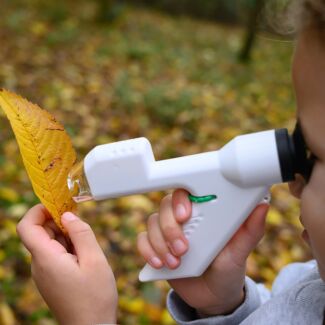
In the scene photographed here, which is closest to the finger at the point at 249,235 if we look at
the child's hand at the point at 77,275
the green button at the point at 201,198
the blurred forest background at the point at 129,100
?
the green button at the point at 201,198

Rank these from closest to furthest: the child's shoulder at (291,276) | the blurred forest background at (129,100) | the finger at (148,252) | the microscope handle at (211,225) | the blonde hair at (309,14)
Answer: the blonde hair at (309,14) < the microscope handle at (211,225) < the finger at (148,252) < the child's shoulder at (291,276) < the blurred forest background at (129,100)

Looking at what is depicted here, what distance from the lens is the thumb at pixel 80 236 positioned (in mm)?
963

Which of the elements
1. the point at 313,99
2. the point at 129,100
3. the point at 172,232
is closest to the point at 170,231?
the point at 172,232

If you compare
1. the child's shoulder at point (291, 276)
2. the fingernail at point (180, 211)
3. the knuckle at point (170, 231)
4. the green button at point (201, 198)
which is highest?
the green button at point (201, 198)

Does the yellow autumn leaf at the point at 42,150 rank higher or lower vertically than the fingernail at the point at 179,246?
higher

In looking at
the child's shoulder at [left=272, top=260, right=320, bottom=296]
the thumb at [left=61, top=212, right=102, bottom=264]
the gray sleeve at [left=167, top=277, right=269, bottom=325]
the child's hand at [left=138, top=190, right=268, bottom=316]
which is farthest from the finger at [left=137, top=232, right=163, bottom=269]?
the child's shoulder at [left=272, top=260, right=320, bottom=296]

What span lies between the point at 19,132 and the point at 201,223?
0.38 m

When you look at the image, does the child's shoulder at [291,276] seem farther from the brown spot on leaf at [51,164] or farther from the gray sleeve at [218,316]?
the brown spot on leaf at [51,164]

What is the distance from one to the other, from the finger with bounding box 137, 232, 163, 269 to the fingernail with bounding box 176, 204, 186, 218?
0.39 feet

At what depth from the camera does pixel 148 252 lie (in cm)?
101

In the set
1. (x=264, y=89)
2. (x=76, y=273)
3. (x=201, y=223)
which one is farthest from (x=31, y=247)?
(x=264, y=89)

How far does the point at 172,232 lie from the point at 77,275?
0.67 feet

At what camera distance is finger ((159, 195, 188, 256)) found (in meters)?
0.93

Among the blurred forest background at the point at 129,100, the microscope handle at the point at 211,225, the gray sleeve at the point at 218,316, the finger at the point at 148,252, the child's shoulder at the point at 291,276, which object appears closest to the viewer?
the microscope handle at the point at 211,225
